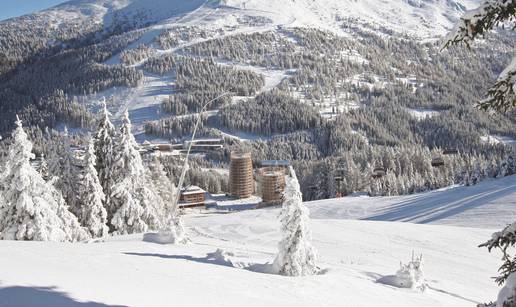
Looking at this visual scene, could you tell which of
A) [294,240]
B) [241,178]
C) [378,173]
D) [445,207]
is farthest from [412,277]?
[241,178]

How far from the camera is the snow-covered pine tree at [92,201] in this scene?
1209 inches

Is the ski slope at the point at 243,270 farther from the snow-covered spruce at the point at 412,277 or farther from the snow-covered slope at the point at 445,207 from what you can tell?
the snow-covered slope at the point at 445,207

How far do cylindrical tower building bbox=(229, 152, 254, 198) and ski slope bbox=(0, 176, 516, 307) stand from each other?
358ft

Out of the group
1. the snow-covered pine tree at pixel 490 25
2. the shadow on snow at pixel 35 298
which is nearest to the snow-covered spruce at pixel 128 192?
the shadow on snow at pixel 35 298

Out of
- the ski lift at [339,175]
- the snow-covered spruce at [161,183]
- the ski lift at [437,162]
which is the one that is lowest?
the ski lift at [339,175]

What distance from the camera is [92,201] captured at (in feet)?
102

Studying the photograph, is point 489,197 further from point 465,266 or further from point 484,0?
point 484,0

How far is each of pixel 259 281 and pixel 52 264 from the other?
514 cm

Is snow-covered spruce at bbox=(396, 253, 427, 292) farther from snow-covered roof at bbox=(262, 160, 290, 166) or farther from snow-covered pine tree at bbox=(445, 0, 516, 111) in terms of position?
snow-covered roof at bbox=(262, 160, 290, 166)

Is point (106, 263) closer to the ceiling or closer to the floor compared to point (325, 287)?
closer to the ceiling

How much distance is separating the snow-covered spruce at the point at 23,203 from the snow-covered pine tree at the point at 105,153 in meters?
6.95

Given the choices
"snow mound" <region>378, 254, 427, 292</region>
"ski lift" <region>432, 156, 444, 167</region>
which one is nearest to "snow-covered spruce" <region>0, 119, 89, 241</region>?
"snow mound" <region>378, 254, 427, 292</region>

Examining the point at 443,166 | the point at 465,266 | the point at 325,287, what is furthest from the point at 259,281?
the point at 443,166

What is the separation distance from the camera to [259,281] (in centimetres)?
1248
